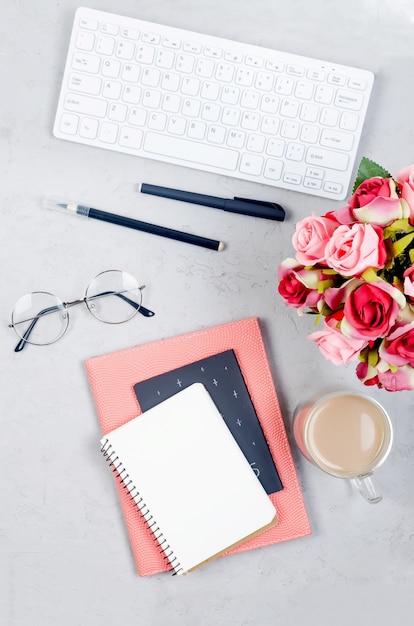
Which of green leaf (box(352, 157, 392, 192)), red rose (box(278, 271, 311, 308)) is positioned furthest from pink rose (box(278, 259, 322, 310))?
green leaf (box(352, 157, 392, 192))

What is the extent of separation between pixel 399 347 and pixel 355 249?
0.31 ft

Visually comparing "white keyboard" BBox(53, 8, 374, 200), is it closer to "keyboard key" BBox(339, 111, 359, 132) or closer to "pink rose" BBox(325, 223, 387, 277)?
"keyboard key" BBox(339, 111, 359, 132)

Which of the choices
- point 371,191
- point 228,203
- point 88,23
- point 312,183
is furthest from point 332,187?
point 88,23

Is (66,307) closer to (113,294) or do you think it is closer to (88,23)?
(113,294)

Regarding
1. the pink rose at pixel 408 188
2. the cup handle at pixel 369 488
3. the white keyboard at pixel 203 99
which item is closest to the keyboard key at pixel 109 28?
the white keyboard at pixel 203 99

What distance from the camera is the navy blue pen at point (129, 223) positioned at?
814 mm

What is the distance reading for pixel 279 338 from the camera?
0.84 metres

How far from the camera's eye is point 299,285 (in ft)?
1.93

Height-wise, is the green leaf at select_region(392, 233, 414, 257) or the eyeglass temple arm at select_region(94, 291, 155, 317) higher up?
the green leaf at select_region(392, 233, 414, 257)

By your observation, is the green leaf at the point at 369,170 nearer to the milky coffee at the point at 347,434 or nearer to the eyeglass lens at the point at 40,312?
the milky coffee at the point at 347,434

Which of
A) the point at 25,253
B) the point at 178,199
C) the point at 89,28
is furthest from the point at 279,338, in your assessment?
the point at 89,28

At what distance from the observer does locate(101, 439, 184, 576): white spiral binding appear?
804 millimetres

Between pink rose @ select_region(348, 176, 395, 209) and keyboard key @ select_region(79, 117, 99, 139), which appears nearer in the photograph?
pink rose @ select_region(348, 176, 395, 209)

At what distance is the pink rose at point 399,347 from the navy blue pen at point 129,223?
30cm
